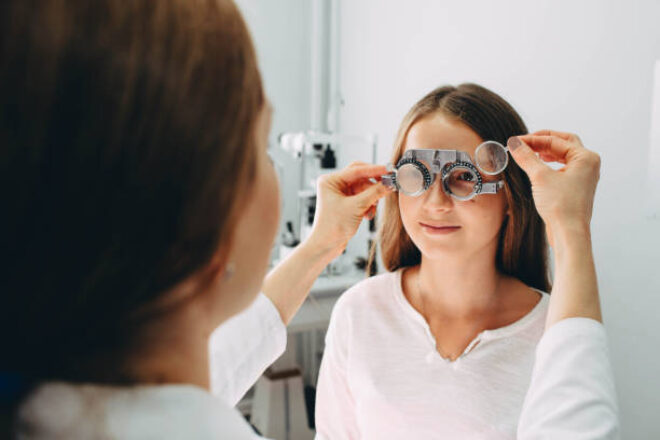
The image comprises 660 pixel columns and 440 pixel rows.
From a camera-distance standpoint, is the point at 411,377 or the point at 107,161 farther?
the point at 411,377

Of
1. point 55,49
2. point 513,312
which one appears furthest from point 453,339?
point 55,49

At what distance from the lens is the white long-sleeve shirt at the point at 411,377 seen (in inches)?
33.8

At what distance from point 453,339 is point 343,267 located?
135 centimetres

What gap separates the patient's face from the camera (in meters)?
0.91

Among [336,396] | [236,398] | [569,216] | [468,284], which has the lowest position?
[336,396]

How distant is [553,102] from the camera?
50.7 inches

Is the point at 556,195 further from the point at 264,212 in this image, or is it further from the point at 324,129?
the point at 324,129

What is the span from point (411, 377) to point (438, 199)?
0.36 metres

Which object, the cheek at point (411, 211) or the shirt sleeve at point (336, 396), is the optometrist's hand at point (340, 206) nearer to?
the cheek at point (411, 211)

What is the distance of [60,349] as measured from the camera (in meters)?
0.35

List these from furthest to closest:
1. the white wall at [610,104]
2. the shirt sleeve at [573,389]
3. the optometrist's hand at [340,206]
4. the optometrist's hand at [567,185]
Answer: the white wall at [610,104], the optometrist's hand at [340,206], the optometrist's hand at [567,185], the shirt sleeve at [573,389]

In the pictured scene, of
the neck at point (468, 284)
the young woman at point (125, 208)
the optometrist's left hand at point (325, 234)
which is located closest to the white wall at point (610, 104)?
the neck at point (468, 284)

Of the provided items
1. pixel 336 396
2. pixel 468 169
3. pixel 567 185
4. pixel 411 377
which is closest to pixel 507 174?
pixel 468 169

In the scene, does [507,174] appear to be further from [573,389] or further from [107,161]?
[107,161]
